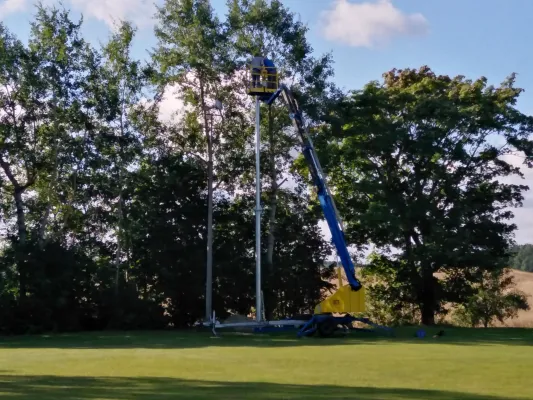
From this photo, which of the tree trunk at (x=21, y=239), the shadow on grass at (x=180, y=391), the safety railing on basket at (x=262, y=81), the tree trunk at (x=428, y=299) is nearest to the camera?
the shadow on grass at (x=180, y=391)

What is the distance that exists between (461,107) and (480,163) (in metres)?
3.33

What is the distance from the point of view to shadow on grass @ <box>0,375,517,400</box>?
12.2 meters

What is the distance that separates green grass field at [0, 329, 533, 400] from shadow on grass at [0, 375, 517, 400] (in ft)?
0.05

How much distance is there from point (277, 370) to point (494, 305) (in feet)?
117

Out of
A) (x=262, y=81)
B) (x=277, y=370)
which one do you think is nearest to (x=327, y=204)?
(x=262, y=81)

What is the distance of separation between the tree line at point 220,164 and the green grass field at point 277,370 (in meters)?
15.0

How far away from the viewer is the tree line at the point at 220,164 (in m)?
41.3

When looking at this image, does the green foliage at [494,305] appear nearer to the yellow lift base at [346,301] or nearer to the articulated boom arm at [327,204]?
the articulated boom arm at [327,204]

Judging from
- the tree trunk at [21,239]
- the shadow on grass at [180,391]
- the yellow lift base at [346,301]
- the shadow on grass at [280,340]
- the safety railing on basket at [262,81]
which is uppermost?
the safety railing on basket at [262,81]

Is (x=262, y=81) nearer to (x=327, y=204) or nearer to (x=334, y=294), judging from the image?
(x=327, y=204)

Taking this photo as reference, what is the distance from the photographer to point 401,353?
843 inches

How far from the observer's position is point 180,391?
42.7 feet

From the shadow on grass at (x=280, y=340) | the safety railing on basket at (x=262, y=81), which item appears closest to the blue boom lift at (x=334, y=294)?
the safety railing on basket at (x=262, y=81)

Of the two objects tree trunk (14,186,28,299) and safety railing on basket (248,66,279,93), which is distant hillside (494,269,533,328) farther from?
tree trunk (14,186,28,299)
